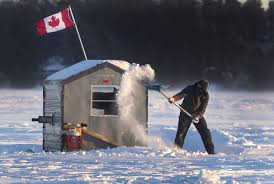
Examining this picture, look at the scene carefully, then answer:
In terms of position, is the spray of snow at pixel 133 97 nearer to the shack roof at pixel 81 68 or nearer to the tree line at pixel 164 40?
the shack roof at pixel 81 68

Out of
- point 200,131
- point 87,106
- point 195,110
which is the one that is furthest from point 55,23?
point 200,131

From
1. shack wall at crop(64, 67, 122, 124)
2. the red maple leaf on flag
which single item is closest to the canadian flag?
the red maple leaf on flag

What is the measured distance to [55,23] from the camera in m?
14.9

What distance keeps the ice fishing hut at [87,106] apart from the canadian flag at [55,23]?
216 centimetres

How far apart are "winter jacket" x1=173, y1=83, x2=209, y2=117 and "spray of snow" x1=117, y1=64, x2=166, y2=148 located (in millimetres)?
909

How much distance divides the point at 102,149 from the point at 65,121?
96cm

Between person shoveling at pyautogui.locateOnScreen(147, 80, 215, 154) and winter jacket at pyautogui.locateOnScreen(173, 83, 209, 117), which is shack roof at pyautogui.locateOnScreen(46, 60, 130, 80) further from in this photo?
winter jacket at pyautogui.locateOnScreen(173, 83, 209, 117)

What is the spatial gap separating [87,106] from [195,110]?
1971mm

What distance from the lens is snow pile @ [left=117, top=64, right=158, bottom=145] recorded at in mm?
12664

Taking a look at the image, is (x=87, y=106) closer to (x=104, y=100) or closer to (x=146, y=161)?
(x=104, y=100)

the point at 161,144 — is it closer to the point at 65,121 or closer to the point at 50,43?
the point at 65,121

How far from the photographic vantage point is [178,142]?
486 inches

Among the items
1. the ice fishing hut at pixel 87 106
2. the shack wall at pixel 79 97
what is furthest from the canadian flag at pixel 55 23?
the shack wall at pixel 79 97

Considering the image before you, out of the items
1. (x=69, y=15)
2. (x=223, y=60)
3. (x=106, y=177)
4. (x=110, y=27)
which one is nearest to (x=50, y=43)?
(x=110, y=27)
